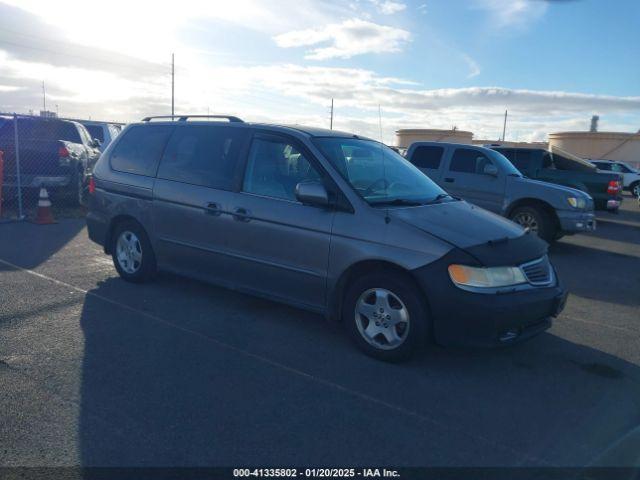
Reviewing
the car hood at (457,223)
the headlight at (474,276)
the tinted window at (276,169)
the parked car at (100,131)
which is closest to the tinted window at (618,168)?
the parked car at (100,131)

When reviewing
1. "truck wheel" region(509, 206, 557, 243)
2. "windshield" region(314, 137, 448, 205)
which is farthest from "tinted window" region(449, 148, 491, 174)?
"windshield" region(314, 137, 448, 205)

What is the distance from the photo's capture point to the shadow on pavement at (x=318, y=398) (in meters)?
3.07

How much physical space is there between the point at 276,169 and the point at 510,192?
6.26 m

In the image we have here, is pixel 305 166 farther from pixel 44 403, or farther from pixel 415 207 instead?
pixel 44 403

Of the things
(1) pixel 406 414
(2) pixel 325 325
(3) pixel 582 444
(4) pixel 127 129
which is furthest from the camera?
(4) pixel 127 129

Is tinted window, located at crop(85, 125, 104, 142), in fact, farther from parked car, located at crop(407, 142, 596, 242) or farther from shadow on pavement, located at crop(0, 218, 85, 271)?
parked car, located at crop(407, 142, 596, 242)

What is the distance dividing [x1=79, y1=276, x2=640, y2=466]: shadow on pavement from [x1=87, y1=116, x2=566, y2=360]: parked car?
360mm

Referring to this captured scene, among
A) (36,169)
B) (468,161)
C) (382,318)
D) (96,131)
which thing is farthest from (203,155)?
(96,131)

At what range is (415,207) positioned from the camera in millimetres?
4609

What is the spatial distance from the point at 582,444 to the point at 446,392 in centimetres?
92

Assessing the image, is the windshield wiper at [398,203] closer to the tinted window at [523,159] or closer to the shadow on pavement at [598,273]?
the shadow on pavement at [598,273]

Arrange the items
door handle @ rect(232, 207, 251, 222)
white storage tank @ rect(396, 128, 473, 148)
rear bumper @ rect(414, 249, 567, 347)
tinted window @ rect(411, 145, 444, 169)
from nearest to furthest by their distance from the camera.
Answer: rear bumper @ rect(414, 249, 567, 347) → door handle @ rect(232, 207, 251, 222) → tinted window @ rect(411, 145, 444, 169) → white storage tank @ rect(396, 128, 473, 148)

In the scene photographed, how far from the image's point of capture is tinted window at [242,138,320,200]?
4832mm

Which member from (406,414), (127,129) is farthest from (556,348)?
(127,129)
